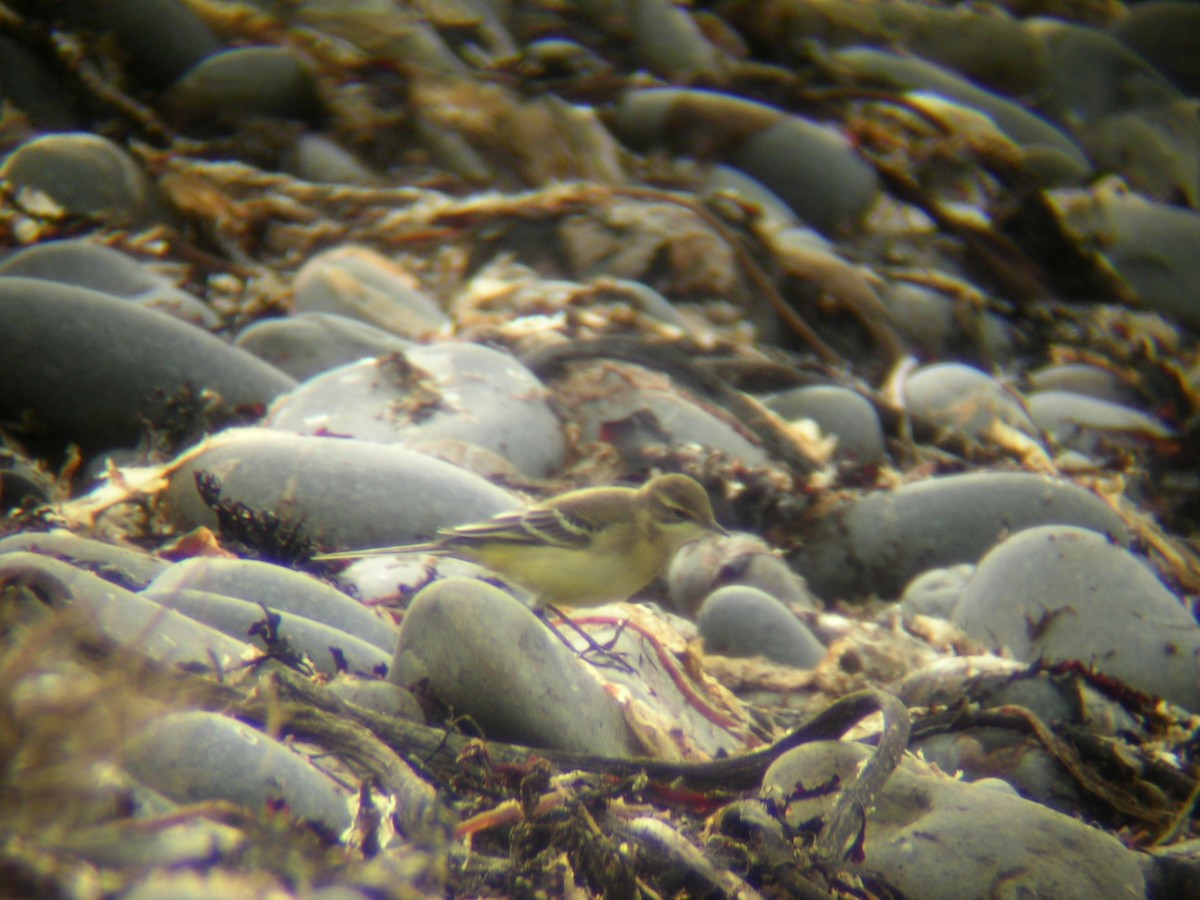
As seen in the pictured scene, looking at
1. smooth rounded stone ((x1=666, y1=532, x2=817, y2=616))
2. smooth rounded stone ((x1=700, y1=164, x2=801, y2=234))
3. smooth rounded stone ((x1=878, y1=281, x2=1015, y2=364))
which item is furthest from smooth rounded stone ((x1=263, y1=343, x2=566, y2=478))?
smooth rounded stone ((x1=700, y1=164, x2=801, y2=234))

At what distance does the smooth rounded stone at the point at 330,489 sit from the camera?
14.6 ft

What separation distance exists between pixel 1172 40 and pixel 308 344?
46.0ft

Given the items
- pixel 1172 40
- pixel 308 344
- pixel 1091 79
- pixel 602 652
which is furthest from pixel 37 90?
pixel 1172 40

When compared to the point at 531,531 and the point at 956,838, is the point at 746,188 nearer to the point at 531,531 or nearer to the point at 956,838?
the point at 531,531

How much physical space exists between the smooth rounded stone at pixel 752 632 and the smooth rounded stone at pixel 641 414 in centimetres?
161

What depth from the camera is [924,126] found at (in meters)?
11.8

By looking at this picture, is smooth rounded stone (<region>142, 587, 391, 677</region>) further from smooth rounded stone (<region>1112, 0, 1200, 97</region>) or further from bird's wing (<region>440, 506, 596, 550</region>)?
smooth rounded stone (<region>1112, 0, 1200, 97</region>)

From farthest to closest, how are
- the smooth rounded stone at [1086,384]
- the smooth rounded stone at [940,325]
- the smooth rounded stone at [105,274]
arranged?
the smooth rounded stone at [940,325] < the smooth rounded stone at [1086,384] < the smooth rounded stone at [105,274]

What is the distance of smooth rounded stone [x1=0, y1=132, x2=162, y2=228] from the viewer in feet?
26.1

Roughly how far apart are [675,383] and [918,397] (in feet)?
7.43

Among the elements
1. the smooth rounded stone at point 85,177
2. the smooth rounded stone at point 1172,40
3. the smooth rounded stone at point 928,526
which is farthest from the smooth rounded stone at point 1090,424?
the smooth rounded stone at point 1172,40

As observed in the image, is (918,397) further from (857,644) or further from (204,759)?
(204,759)

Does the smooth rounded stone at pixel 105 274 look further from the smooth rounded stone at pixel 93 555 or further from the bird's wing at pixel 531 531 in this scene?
the smooth rounded stone at pixel 93 555

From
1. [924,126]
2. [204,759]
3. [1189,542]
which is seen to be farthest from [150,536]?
[924,126]
